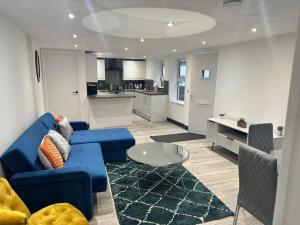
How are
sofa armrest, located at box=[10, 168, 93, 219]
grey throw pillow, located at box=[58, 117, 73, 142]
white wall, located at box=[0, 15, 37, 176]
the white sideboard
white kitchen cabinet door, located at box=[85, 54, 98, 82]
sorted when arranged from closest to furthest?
sofa armrest, located at box=[10, 168, 93, 219] < white wall, located at box=[0, 15, 37, 176] < grey throw pillow, located at box=[58, 117, 73, 142] < the white sideboard < white kitchen cabinet door, located at box=[85, 54, 98, 82]

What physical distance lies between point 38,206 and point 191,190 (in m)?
1.80

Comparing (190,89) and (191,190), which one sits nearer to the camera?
(191,190)

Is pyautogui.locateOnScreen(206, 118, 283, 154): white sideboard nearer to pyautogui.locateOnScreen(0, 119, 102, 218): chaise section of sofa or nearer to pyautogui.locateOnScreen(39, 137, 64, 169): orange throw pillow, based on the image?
pyautogui.locateOnScreen(0, 119, 102, 218): chaise section of sofa

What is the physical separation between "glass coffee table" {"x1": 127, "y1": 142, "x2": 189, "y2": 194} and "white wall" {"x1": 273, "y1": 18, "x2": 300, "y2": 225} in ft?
4.81

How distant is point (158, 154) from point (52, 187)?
4.71 ft

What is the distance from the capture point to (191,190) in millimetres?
2766

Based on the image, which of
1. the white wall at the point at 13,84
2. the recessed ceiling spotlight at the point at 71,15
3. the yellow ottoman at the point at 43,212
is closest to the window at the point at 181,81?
the white wall at the point at 13,84

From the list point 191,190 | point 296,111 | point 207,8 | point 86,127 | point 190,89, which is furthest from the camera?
point 190,89

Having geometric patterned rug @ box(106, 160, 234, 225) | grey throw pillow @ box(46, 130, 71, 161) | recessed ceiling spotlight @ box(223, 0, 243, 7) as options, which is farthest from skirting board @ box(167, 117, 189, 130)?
recessed ceiling spotlight @ box(223, 0, 243, 7)

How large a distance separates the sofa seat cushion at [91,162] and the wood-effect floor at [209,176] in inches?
11.6

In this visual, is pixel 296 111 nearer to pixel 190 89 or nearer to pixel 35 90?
pixel 35 90

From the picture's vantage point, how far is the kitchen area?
5.94m

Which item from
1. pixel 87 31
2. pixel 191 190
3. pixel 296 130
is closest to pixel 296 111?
pixel 296 130

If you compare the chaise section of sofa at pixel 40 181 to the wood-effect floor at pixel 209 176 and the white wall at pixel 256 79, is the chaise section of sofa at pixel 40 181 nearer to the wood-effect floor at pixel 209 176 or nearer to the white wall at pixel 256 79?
the wood-effect floor at pixel 209 176
